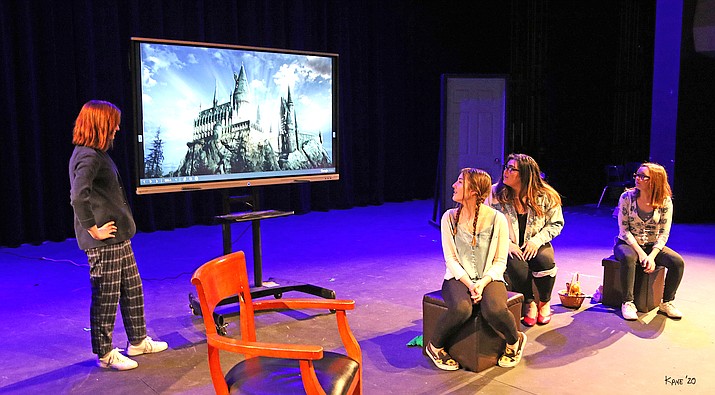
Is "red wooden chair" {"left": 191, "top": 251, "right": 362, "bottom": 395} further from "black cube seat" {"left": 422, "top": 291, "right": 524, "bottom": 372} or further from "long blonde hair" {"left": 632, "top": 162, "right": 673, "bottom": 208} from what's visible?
"long blonde hair" {"left": 632, "top": 162, "right": 673, "bottom": 208}

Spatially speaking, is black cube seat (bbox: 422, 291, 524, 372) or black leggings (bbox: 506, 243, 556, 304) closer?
black cube seat (bbox: 422, 291, 524, 372)

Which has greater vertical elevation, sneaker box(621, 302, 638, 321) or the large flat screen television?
the large flat screen television

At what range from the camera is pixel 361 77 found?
1095cm

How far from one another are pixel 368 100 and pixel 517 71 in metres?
2.43

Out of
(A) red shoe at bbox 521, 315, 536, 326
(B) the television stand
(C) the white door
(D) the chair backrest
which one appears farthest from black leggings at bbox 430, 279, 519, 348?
(C) the white door

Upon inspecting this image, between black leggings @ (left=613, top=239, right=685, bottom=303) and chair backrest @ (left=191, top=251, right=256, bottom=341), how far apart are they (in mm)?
2955

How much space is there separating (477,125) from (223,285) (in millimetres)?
6905

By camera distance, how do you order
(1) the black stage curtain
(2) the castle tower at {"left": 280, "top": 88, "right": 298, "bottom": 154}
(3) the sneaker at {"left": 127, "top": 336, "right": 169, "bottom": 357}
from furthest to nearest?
1. (1) the black stage curtain
2. (2) the castle tower at {"left": 280, "top": 88, "right": 298, "bottom": 154}
3. (3) the sneaker at {"left": 127, "top": 336, "right": 169, "bottom": 357}

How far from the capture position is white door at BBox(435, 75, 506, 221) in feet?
29.6

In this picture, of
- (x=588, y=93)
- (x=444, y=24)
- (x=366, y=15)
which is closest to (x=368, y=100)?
(x=366, y=15)

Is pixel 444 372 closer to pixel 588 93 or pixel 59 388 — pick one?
pixel 59 388

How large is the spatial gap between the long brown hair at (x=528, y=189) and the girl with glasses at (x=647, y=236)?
1.96 ft

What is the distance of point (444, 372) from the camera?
12.0 ft

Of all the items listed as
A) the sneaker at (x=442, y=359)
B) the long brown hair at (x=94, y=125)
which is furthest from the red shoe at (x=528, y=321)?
the long brown hair at (x=94, y=125)
